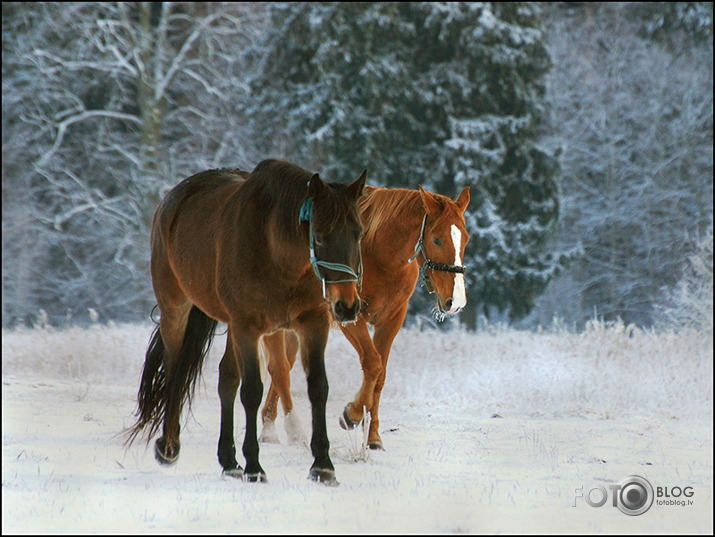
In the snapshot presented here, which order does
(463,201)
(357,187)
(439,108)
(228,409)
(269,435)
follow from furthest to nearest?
(439,108) → (269,435) → (463,201) → (228,409) → (357,187)

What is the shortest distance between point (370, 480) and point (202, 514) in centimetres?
128

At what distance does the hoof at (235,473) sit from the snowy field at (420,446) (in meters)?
0.05

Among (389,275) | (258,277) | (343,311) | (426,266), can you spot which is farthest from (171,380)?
(343,311)

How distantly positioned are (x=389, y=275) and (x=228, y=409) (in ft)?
6.48

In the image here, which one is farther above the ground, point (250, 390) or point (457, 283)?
point (457, 283)

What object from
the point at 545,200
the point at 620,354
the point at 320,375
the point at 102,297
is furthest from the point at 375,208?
the point at 102,297

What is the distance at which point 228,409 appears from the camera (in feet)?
17.7

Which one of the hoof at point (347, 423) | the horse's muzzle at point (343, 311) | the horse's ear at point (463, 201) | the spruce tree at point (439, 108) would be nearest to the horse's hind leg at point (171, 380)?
the hoof at point (347, 423)

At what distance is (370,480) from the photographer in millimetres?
5207

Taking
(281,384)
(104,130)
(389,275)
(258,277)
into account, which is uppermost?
(258,277)

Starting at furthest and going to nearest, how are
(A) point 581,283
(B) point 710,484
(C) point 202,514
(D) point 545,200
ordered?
(A) point 581,283, (D) point 545,200, (B) point 710,484, (C) point 202,514

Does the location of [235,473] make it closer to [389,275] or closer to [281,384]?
[281,384]

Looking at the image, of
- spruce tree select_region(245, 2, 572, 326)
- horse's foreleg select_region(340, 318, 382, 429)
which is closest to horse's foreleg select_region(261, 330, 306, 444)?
horse's foreleg select_region(340, 318, 382, 429)

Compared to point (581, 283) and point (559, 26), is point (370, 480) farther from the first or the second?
point (559, 26)
